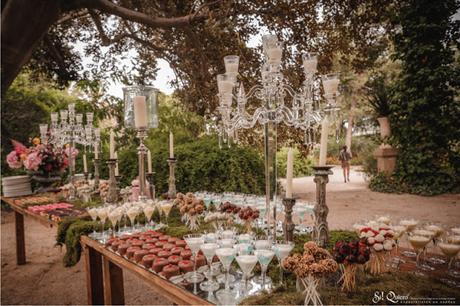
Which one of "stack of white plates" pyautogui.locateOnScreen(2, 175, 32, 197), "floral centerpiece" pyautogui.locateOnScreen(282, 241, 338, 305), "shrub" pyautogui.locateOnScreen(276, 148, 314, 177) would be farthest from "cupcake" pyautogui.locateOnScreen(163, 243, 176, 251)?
"shrub" pyautogui.locateOnScreen(276, 148, 314, 177)

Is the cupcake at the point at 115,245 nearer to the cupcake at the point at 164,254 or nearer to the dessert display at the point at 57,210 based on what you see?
the cupcake at the point at 164,254

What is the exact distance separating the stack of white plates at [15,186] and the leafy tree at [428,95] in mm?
9959

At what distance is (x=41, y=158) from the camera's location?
190 inches

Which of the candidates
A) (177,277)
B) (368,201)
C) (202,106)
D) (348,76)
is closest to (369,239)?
(177,277)

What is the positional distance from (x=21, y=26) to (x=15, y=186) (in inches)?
96.7

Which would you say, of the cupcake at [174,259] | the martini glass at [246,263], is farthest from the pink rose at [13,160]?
the martini glass at [246,263]

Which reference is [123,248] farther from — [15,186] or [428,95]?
[428,95]

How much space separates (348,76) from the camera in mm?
20750

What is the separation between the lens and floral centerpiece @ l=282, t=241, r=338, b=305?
4.32ft

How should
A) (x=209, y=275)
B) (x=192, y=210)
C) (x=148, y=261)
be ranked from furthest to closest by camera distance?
(x=192, y=210)
(x=148, y=261)
(x=209, y=275)

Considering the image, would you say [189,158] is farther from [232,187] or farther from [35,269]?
[35,269]

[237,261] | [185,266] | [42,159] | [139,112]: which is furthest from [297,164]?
[237,261]

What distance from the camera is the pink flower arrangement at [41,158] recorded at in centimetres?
479

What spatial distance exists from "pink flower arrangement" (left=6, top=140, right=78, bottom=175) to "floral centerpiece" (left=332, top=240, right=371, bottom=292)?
4438mm
